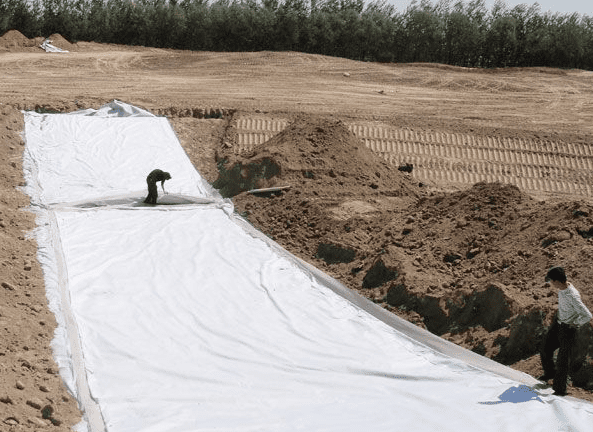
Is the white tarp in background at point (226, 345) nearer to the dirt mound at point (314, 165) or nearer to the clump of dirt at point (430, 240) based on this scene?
the clump of dirt at point (430, 240)

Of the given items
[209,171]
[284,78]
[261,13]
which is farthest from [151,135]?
[261,13]

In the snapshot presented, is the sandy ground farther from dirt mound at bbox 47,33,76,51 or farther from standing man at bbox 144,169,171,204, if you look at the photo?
standing man at bbox 144,169,171,204

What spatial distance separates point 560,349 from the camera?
704 centimetres

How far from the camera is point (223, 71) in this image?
23.0 metres

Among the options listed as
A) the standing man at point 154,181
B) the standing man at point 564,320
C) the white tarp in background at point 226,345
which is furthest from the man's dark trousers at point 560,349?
the standing man at point 154,181

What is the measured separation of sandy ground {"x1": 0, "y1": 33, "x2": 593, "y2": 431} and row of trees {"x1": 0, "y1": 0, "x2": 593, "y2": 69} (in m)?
1.27

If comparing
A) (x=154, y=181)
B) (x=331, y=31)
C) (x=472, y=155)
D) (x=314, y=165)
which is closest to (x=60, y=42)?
(x=331, y=31)

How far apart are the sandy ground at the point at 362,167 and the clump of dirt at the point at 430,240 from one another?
27mm

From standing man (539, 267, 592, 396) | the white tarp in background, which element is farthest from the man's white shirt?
the white tarp in background

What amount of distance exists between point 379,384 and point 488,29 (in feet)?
70.2

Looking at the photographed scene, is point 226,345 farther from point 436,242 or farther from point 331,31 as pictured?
point 331,31

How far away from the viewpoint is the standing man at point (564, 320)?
694 cm

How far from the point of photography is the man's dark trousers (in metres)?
7.02

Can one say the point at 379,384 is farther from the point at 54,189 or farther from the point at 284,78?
the point at 284,78
